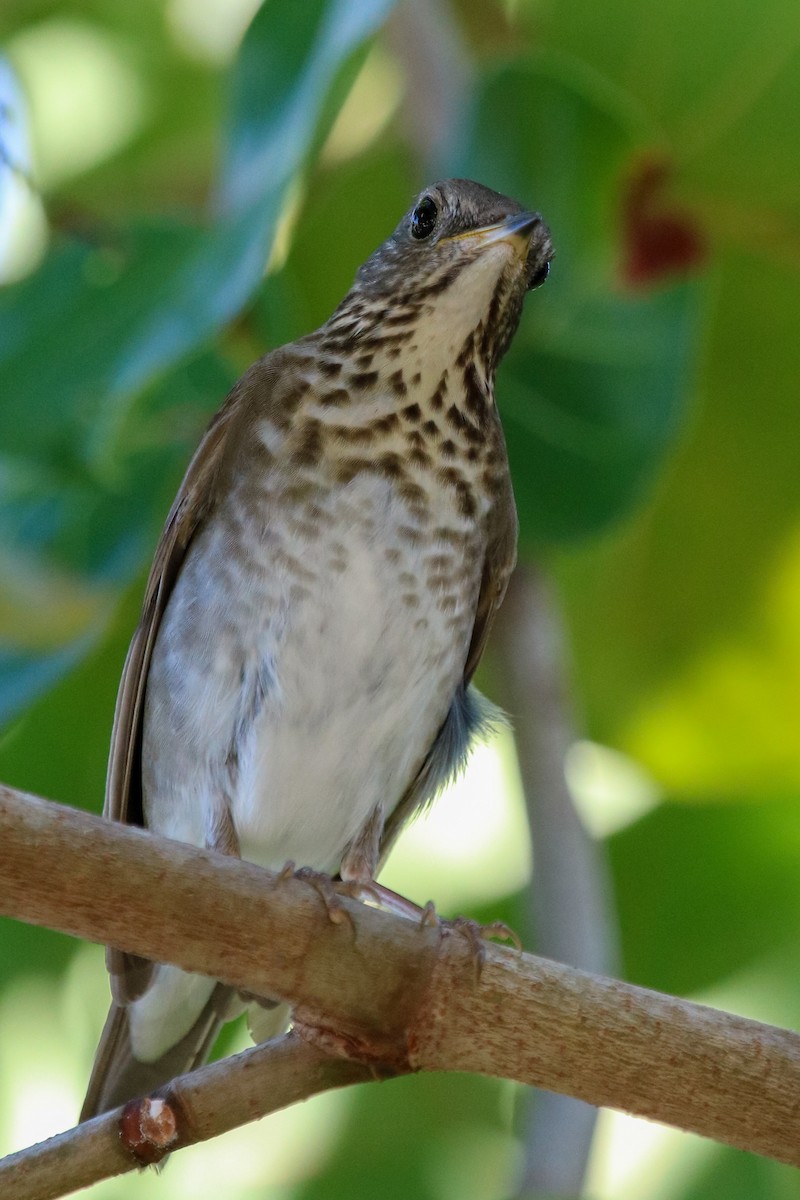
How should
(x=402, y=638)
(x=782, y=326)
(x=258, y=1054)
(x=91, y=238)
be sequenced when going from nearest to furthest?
(x=258, y=1054) < (x=402, y=638) < (x=91, y=238) < (x=782, y=326)

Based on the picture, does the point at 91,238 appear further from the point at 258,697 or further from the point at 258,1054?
the point at 258,1054

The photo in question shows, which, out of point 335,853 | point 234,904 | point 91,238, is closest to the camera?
point 234,904

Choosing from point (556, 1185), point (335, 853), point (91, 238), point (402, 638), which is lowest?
point (556, 1185)

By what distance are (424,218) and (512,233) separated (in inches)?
13.0

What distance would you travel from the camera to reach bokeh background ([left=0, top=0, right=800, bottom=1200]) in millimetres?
3137

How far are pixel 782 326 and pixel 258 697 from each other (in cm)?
164

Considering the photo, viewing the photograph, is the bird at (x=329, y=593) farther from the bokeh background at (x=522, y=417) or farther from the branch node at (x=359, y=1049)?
the branch node at (x=359, y=1049)

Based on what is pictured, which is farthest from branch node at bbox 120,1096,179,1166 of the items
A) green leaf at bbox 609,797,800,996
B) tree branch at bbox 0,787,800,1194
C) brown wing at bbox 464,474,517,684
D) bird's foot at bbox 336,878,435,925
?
green leaf at bbox 609,797,800,996

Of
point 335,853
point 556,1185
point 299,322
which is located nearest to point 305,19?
point 299,322

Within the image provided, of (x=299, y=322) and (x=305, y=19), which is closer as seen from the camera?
(x=305, y=19)

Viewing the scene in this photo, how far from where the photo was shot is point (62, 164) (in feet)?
13.1

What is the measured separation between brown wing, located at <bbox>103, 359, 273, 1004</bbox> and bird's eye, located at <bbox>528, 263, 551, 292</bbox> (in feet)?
1.71

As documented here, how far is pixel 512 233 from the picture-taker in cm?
283

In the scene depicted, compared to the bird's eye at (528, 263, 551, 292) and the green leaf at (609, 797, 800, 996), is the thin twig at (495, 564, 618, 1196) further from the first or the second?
the bird's eye at (528, 263, 551, 292)
